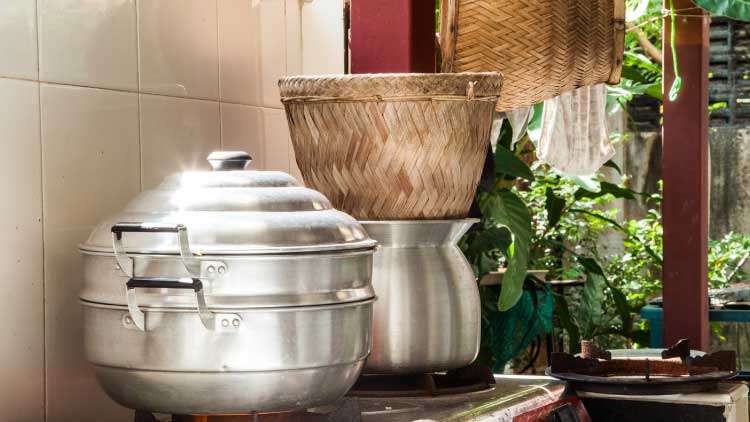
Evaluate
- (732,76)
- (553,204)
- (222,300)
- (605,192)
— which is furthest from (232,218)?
(732,76)

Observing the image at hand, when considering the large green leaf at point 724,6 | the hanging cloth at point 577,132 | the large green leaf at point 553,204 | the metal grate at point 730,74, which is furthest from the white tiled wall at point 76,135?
the metal grate at point 730,74

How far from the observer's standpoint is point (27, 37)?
5.32 feet

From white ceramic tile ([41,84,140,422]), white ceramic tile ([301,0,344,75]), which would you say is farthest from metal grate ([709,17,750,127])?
white ceramic tile ([41,84,140,422])

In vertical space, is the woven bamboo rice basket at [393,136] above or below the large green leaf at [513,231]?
above

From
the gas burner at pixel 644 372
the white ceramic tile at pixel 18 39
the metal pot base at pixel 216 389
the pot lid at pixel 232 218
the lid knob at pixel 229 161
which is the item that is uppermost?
the white ceramic tile at pixel 18 39

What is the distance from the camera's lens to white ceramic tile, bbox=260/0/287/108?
230cm

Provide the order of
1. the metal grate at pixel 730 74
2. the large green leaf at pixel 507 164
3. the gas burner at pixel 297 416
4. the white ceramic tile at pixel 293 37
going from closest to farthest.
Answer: the gas burner at pixel 297 416 < the white ceramic tile at pixel 293 37 < the large green leaf at pixel 507 164 < the metal grate at pixel 730 74

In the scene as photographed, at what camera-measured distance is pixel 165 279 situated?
134 centimetres

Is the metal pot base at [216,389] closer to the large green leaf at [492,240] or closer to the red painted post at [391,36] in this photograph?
the red painted post at [391,36]

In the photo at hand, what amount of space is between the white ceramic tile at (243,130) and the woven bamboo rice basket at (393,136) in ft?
0.79

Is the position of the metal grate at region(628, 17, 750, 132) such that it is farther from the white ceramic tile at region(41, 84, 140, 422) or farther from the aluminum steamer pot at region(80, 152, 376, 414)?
the aluminum steamer pot at region(80, 152, 376, 414)

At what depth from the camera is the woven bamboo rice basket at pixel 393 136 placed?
185 cm

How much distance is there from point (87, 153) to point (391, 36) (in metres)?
0.74

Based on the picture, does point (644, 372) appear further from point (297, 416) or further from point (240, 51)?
point (240, 51)
